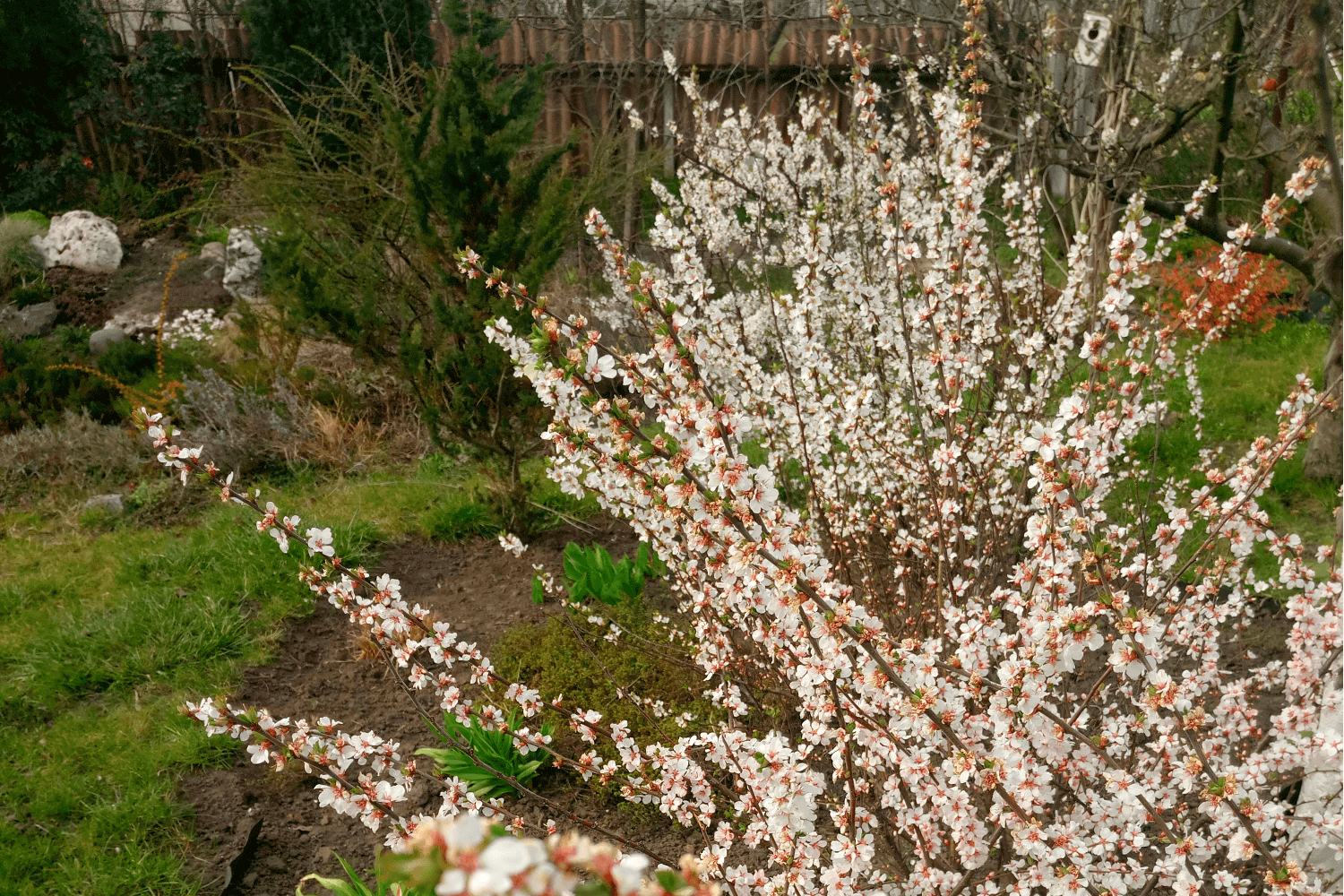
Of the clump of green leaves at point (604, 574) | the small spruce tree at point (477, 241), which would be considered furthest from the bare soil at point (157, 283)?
the clump of green leaves at point (604, 574)

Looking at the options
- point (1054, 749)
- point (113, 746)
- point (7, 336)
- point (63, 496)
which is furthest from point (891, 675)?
point (7, 336)

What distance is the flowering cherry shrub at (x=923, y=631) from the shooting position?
162cm

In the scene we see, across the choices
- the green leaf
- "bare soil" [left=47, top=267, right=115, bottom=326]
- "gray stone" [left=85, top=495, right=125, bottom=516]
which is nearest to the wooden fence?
"bare soil" [left=47, top=267, right=115, bottom=326]

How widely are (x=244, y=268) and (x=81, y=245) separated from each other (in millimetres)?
2395

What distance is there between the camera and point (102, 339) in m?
8.49

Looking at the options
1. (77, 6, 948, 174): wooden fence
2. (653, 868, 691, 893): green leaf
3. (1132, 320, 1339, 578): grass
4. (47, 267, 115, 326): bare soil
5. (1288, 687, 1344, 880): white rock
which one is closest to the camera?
(653, 868, 691, 893): green leaf

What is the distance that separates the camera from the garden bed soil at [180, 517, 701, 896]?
296cm

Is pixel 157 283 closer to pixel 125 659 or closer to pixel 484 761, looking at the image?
pixel 125 659

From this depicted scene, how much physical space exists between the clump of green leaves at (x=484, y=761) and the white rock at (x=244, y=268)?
785 cm

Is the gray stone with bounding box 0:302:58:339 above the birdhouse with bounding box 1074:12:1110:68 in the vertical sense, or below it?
below

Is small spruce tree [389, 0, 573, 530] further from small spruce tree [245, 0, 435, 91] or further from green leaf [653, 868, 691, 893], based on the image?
small spruce tree [245, 0, 435, 91]

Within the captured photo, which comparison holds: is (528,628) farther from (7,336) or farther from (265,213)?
(7,336)

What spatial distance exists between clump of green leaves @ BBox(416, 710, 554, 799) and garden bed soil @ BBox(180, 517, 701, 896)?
144mm

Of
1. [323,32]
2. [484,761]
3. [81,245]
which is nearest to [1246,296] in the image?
[484,761]
